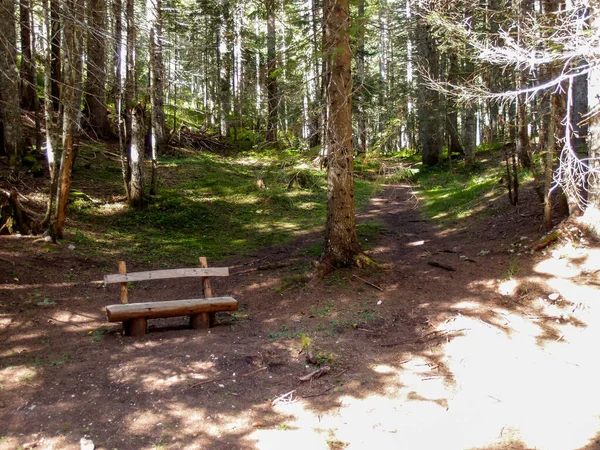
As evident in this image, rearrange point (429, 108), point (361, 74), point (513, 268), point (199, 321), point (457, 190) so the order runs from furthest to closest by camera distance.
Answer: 1. point (361, 74)
2. point (429, 108)
3. point (457, 190)
4. point (513, 268)
5. point (199, 321)

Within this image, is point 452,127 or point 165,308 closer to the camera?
point 165,308


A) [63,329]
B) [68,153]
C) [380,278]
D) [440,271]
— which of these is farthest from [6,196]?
[440,271]

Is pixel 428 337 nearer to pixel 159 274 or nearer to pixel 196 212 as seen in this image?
pixel 159 274

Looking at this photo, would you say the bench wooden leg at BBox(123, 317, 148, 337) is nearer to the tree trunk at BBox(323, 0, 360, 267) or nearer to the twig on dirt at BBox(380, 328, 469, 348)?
the twig on dirt at BBox(380, 328, 469, 348)

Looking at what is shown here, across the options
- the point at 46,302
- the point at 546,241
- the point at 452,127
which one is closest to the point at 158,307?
the point at 46,302

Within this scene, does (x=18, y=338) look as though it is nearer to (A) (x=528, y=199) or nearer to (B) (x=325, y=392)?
(B) (x=325, y=392)

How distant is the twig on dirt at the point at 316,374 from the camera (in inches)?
239

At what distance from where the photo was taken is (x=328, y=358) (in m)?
6.59

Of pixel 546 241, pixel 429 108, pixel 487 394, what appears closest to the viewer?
pixel 487 394

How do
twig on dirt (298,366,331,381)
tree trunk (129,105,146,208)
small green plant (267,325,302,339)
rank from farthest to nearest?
tree trunk (129,105,146,208), small green plant (267,325,302,339), twig on dirt (298,366,331,381)

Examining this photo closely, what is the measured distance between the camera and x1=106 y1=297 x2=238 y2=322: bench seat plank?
6891 mm

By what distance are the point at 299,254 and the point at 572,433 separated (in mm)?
7493

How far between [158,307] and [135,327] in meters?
0.47

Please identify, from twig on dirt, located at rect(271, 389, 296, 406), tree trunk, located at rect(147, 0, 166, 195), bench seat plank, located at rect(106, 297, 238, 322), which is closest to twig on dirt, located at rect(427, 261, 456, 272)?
bench seat plank, located at rect(106, 297, 238, 322)
